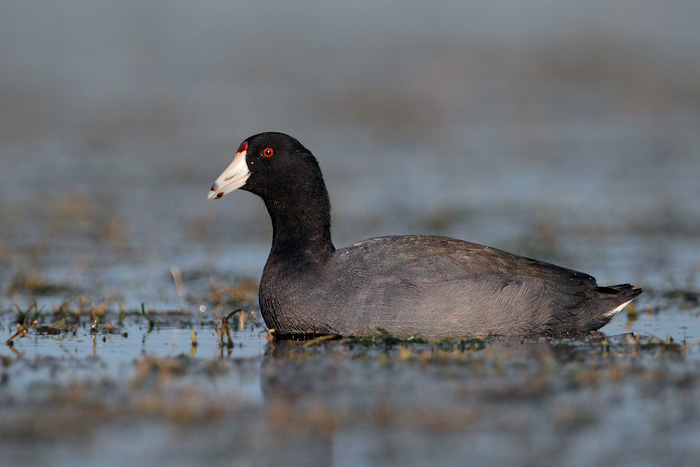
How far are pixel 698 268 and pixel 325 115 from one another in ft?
43.0

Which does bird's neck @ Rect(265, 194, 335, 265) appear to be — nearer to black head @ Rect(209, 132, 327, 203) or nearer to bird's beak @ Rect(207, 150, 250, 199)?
black head @ Rect(209, 132, 327, 203)

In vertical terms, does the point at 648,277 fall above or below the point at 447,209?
below

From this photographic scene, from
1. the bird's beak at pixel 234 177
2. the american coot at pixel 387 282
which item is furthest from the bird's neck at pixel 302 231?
the bird's beak at pixel 234 177

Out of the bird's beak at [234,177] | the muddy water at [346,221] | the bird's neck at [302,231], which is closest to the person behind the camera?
the muddy water at [346,221]

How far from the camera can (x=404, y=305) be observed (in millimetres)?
7062

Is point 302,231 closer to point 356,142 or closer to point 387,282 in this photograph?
point 387,282

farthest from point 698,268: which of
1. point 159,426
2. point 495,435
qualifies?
point 159,426

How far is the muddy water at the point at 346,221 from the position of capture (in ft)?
15.8

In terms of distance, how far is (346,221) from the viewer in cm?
1291

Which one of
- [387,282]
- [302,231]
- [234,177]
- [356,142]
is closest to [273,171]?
[234,177]

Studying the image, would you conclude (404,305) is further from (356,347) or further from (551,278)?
(551,278)

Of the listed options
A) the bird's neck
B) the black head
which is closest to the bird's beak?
the black head

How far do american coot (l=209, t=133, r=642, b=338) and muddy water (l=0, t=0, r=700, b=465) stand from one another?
30cm

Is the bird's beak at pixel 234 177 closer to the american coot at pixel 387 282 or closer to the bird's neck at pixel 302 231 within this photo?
the american coot at pixel 387 282
